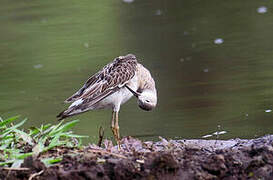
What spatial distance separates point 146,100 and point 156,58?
5303mm

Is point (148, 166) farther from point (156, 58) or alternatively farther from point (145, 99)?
point (156, 58)

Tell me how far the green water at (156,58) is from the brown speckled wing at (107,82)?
92 centimetres

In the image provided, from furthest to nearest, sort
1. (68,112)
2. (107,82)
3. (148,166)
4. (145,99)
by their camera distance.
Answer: (145,99), (107,82), (68,112), (148,166)

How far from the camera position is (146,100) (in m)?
6.56

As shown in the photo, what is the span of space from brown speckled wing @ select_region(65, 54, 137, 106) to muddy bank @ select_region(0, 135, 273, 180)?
5.15 feet

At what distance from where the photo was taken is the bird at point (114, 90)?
619cm

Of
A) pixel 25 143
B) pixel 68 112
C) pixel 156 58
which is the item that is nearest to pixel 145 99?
pixel 68 112

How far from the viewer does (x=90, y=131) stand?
24.8 ft

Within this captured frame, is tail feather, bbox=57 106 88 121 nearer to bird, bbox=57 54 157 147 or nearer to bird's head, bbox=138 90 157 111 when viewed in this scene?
bird, bbox=57 54 157 147

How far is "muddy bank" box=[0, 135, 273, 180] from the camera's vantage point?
167 inches

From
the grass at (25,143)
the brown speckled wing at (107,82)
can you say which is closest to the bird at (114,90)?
the brown speckled wing at (107,82)

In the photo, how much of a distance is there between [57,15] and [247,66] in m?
6.82

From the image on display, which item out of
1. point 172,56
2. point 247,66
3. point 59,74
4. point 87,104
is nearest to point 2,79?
point 59,74

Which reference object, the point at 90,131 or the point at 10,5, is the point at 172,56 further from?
the point at 10,5
